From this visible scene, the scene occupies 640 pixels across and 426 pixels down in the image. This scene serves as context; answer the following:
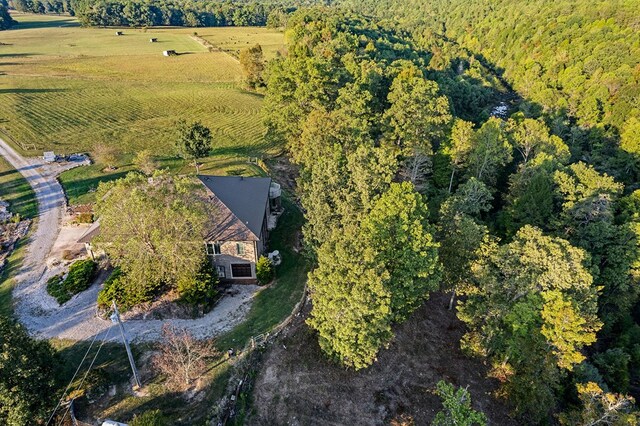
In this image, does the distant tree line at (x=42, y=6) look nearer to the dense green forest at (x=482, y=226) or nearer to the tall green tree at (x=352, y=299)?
the dense green forest at (x=482, y=226)

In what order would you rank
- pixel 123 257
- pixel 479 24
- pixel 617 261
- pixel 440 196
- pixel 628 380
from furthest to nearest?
pixel 479 24
pixel 440 196
pixel 617 261
pixel 628 380
pixel 123 257

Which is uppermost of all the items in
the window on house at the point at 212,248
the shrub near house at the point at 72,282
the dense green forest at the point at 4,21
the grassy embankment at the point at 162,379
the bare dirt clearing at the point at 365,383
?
the dense green forest at the point at 4,21

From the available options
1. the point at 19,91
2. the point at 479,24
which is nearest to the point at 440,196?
the point at 19,91

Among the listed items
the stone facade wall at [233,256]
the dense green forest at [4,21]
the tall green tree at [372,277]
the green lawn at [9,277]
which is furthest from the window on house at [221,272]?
the dense green forest at [4,21]

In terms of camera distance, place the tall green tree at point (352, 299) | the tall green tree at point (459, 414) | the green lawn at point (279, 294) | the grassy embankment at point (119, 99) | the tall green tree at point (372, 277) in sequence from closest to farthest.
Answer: the tall green tree at point (459, 414) < the tall green tree at point (352, 299) < the tall green tree at point (372, 277) < the green lawn at point (279, 294) < the grassy embankment at point (119, 99)

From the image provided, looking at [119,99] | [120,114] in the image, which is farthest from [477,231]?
[119,99]

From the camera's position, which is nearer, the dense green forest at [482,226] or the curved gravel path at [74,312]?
the dense green forest at [482,226]

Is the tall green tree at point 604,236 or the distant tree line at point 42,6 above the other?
the distant tree line at point 42,6

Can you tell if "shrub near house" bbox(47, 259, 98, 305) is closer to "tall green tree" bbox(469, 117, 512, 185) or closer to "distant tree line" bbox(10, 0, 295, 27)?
"tall green tree" bbox(469, 117, 512, 185)

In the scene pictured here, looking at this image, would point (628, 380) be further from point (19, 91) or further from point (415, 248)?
point (19, 91)
